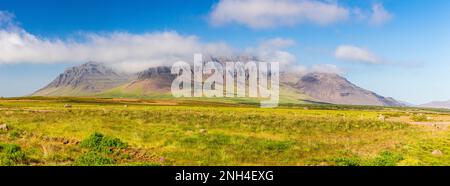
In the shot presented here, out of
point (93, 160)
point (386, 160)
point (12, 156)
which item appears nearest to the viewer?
point (93, 160)

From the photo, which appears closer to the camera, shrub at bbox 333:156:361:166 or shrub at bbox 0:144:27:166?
shrub at bbox 0:144:27:166

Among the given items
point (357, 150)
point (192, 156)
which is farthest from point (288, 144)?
point (192, 156)

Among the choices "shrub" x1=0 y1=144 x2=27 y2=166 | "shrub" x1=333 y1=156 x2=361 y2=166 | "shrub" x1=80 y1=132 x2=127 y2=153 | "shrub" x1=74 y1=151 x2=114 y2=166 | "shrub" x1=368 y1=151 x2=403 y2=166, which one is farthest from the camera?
"shrub" x1=80 y1=132 x2=127 y2=153

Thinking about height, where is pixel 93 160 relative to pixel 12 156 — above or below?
below

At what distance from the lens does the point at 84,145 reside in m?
26.3

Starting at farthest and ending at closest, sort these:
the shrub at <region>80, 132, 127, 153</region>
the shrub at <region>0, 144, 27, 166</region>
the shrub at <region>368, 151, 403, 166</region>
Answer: the shrub at <region>80, 132, 127, 153</region>
the shrub at <region>368, 151, 403, 166</region>
the shrub at <region>0, 144, 27, 166</region>

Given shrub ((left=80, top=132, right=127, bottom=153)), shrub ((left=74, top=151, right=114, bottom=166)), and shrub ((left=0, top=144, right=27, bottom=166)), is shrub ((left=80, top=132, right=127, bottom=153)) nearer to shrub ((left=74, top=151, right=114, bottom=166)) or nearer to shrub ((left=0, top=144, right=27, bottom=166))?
shrub ((left=74, top=151, right=114, bottom=166))

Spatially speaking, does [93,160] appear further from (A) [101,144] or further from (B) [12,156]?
(A) [101,144]

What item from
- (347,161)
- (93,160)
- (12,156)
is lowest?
(347,161)

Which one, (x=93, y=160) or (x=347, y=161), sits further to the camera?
(x=347, y=161)

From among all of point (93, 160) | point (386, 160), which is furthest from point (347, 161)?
point (93, 160)

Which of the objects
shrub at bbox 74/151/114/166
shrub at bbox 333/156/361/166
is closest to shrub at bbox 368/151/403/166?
shrub at bbox 333/156/361/166
